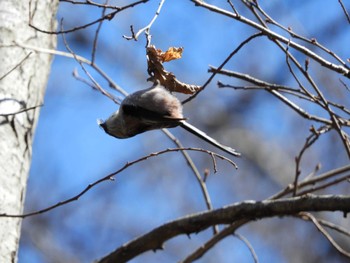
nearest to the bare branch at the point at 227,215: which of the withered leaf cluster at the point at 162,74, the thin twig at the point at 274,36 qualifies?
the thin twig at the point at 274,36

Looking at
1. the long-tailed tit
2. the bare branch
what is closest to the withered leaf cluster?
the long-tailed tit

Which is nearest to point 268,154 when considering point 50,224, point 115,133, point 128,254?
point 50,224

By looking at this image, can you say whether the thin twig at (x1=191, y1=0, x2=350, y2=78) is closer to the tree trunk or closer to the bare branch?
the bare branch

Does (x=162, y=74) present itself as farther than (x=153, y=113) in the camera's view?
Yes

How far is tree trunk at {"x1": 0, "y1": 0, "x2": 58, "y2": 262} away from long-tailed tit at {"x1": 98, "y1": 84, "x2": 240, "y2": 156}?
0.45m

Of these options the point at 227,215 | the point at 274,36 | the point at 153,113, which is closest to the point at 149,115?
the point at 153,113

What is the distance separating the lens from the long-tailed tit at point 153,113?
1.38 metres

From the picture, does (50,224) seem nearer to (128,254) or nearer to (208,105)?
(208,105)

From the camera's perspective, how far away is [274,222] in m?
5.92

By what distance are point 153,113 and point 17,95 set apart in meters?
0.60

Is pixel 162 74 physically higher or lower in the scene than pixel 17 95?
lower

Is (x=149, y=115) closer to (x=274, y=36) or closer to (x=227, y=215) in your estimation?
(x=274, y=36)

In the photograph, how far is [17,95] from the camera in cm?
185

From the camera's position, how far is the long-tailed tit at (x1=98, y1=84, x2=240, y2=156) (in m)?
1.38
